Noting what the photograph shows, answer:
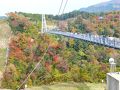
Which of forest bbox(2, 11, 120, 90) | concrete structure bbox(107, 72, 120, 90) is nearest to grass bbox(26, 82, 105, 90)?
forest bbox(2, 11, 120, 90)

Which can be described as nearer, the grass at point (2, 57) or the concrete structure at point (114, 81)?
the concrete structure at point (114, 81)

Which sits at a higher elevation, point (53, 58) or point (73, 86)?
point (53, 58)

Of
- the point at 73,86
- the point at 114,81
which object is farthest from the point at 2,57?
the point at 114,81

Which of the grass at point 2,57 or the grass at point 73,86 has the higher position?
the grass at point 2,57

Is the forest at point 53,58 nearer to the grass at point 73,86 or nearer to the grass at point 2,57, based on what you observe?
the grass at point 73,86

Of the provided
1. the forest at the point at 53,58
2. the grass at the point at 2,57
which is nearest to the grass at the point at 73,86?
the forest at the point at 53,58

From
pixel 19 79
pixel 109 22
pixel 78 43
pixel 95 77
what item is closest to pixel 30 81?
pixel 19 79

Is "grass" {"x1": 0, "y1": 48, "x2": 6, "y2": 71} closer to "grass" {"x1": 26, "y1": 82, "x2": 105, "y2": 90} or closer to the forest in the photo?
the forest

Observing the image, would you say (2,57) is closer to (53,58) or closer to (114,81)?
(53,58)

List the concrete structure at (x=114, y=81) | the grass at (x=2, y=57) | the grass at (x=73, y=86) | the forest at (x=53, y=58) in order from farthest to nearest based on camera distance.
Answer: the grass at (x=2, y=57) → the forest at (x=53, y=58) → the grass at (x=73, y=86) → the concrete structure at (x=114, y=81)
